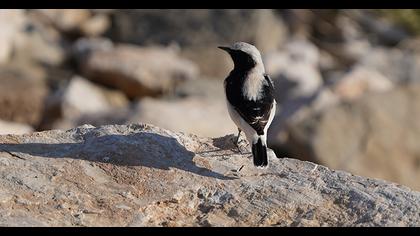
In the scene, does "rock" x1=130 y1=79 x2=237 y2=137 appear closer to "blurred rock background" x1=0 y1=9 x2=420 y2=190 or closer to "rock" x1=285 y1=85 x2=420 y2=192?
"blurred rock background" x1=0 y1=9 x2=420 y2=190

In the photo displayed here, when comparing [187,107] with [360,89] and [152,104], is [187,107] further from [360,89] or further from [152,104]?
[360,89]

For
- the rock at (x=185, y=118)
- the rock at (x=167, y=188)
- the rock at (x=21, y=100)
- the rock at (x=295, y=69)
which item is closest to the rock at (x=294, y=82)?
the rock at (x=295, y=69)

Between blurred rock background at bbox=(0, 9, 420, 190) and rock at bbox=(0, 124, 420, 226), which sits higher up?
rock at bbox=(0, 124, 420, 226)

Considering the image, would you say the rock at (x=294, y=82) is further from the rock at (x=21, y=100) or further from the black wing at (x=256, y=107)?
the black wing at (x=256, y=107)

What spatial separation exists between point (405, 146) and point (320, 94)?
3.05m

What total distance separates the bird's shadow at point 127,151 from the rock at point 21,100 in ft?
30.2

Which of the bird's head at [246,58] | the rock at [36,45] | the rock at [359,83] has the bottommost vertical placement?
the rock at [36,45]

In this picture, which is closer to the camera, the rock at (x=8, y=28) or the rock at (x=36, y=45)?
the rock at (x=8, y=28)

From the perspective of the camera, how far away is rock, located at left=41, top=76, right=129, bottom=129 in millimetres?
15164

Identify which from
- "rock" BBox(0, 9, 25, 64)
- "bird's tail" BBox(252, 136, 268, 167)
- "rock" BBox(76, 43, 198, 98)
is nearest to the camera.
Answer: "bird's tail" BBox(252, 136, 268, 167)

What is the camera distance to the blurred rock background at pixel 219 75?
13.1 m

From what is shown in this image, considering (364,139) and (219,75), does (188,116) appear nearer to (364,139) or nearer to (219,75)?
(364,139)

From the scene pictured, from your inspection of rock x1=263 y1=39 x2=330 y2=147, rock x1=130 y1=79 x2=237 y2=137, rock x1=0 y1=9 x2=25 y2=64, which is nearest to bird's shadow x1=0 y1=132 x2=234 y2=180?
rock x1=130 y1=79 x2=237 y2=137

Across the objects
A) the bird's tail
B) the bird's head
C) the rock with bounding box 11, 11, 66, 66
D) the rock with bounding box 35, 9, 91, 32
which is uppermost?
the bird's head
